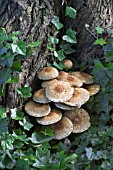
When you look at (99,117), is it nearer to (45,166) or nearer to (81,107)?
(81,107)

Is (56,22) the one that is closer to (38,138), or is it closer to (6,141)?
(38,138)

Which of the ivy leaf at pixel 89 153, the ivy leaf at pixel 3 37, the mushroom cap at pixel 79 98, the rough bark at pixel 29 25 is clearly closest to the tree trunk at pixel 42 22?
the rough bark at pixel 29 25

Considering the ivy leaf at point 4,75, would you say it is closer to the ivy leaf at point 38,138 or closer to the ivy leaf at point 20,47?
the ivy leaf at point 20,47

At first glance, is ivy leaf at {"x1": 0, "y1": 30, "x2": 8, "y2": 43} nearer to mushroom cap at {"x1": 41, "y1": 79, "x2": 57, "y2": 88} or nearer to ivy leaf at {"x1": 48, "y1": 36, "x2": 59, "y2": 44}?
ivy leaf at {"x1": 48, "y1": 36, "x2": 59, "y2": 44}

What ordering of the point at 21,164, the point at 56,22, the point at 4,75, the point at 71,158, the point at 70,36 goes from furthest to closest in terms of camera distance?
the point at 70,36 → the point at 56,22 → the point at 71,158 → the point at 4,75 → the point at 21,164

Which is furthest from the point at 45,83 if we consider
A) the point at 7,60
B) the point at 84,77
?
the point at 7,60

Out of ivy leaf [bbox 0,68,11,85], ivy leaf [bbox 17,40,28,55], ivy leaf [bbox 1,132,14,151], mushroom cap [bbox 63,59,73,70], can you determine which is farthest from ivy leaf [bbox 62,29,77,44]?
ivy leaf [bbox 1,132,14,151]
